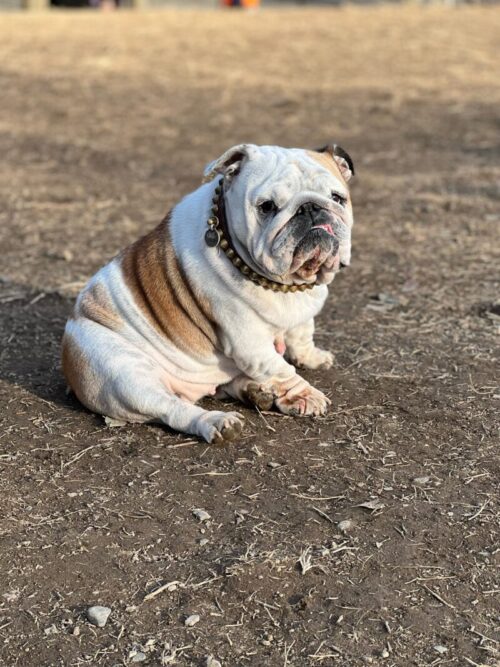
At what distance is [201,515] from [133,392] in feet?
2.32

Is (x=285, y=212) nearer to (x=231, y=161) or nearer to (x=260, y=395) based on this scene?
(x=231, y=161)

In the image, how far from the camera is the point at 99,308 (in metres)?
4.61

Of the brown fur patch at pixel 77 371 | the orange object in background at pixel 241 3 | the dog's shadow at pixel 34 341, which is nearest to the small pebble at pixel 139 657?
the brown fur patch at pixel 77 371

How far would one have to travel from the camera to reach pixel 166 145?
10586mm

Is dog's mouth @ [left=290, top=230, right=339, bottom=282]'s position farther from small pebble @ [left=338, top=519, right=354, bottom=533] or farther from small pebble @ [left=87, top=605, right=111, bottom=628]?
small pebble @ [left=87, top=605, right=111, bottom=628]

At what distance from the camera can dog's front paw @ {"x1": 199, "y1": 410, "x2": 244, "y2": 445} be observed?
4.27 m

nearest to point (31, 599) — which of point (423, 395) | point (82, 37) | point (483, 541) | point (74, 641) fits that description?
point (74, 641)

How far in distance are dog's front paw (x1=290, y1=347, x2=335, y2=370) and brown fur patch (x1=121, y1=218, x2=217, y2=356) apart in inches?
26.7

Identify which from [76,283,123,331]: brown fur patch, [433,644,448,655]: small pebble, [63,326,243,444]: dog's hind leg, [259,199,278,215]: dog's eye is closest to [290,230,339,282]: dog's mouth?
[259,199,278,215]: dog's eye

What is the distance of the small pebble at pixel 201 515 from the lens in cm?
381

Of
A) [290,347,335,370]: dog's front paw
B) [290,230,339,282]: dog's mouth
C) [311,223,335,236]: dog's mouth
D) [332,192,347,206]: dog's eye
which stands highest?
[332,192,347,206]: dog's eye

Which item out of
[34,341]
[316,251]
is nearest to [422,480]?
[316,251]

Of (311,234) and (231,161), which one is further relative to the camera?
(231,161)

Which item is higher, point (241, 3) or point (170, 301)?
point (170, 301)
